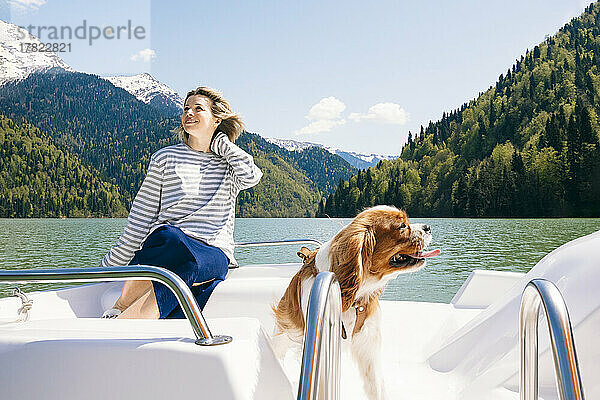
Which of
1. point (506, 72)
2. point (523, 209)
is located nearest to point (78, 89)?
point (506, 72)

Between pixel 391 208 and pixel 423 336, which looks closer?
pixel 391 208

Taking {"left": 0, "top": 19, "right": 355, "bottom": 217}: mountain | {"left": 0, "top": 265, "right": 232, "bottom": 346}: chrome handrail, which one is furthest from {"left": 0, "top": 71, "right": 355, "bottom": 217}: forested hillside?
{"left": 0, "top": 265, "right": 232, "bottom": 346}: chrome handrail

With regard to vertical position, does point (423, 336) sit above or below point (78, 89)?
below

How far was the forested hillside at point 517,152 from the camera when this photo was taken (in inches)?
2039

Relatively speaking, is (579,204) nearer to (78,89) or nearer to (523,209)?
(523,209)

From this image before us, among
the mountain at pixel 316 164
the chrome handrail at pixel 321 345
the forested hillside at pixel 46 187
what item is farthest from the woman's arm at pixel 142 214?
the mountain at pixel 316 164

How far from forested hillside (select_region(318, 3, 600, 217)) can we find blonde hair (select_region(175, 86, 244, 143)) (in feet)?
173

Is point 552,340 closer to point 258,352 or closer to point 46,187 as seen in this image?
point 258,352

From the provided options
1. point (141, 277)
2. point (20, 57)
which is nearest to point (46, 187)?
point (20, 57)

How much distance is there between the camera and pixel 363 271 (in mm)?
2080

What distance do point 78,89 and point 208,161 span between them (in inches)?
5105

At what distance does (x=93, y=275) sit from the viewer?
134 centimetres

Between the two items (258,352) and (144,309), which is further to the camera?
(144,309)

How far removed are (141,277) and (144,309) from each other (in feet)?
3.65
